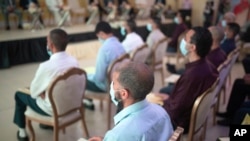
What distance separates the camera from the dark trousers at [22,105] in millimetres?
2159

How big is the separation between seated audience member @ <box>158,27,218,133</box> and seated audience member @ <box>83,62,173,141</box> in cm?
66

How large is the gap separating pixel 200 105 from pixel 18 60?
13.2ft

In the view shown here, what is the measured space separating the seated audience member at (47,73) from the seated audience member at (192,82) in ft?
2.87

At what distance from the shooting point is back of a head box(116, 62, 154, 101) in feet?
3.59

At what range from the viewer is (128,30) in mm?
3789

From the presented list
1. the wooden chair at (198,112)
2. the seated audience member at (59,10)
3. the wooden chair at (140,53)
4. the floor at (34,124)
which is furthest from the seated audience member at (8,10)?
the wooden chair at (198,112)

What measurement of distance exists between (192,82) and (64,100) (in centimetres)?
94

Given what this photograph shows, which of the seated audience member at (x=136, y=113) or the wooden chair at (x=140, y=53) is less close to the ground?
the seated audience member at (x=136, y=113)

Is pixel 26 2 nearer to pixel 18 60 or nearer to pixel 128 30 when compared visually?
pixel 18 60

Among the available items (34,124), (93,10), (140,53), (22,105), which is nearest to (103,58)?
(140,53)

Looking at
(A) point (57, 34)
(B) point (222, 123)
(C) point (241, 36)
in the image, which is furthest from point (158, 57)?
(C) point (241, 36)

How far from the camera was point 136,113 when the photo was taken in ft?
3.54

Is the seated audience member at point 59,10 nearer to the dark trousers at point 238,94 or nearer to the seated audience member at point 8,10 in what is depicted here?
the seated audience member at point 8,10

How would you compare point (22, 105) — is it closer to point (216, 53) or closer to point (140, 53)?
point (140, 53)
